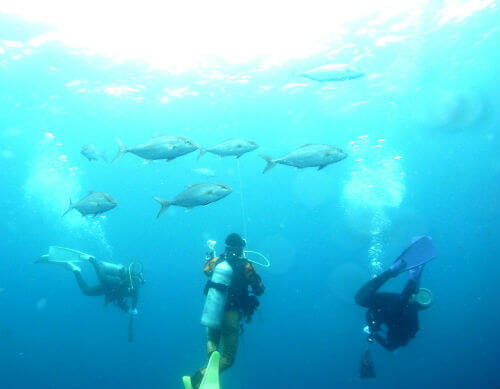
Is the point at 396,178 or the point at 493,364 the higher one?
the point at 396,178

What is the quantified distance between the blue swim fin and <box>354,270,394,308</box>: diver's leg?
0.44 m

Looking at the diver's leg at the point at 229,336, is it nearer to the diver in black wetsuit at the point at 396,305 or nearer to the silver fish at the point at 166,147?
the diver in black wetsuit at the point at 396,305

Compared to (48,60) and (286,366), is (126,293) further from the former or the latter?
(286,366)

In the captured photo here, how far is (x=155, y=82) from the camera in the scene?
19531 mm

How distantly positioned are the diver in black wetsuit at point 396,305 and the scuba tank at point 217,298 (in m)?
3.32

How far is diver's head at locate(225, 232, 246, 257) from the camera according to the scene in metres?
6.83

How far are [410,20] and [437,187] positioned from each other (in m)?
58.9

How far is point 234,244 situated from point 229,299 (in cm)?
108

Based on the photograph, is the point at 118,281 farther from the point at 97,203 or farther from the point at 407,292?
the point at 407,292

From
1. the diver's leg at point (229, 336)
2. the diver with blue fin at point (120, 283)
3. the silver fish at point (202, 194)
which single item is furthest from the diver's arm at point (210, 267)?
the diver with blue fin at point (120, 283)

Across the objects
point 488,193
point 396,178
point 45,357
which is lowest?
point 488,193

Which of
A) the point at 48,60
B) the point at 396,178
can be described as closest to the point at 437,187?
the point at 396,178

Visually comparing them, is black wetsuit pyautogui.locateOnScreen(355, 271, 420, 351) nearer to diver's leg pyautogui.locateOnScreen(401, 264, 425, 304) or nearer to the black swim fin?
diver's leg pyautogui.locateOnScreen(401, 264, 425, 304)

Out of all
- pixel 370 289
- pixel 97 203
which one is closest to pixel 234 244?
pixel 97 203
